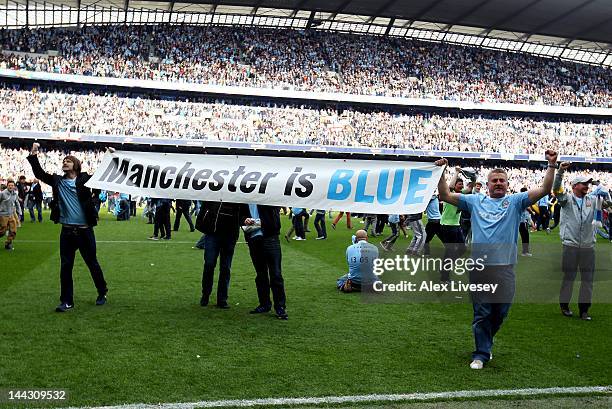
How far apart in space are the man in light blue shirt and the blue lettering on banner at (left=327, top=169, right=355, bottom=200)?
167 cm

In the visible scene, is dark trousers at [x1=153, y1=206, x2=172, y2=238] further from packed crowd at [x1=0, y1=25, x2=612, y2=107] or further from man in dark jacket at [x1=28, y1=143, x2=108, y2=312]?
packed crowd at [x1=0, y1=25, x2=612, y2=107]

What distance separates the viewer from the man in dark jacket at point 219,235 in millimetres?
7988

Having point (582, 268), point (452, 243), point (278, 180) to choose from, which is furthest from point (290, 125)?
point (278, 180)

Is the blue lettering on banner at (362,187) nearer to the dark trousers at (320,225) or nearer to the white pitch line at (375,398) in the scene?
the white pitch line at (375,398)

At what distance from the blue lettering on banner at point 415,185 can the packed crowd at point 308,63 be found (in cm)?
4534

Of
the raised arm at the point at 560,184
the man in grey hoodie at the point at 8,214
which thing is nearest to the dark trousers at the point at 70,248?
the raised arm at the point at 560,184

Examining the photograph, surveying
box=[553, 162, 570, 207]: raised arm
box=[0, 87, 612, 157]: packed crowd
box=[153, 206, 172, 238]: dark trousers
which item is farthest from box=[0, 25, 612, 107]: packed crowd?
box=[553, 162, 570, 207]: raised arm

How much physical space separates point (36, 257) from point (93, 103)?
119 ft

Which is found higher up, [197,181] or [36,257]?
[197,181]

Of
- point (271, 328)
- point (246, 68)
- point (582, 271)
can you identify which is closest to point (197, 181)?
point (271, 328)

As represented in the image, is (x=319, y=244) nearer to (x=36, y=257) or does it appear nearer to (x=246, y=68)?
(x=36, y=257)

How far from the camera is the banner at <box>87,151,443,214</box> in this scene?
6773 mm

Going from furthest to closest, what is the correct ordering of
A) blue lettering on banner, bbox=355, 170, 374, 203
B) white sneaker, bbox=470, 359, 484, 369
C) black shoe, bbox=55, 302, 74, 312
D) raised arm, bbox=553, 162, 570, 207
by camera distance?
1. black shoe, bbox=55, 302, 74, 312
2. blue lettering on banner, bbox=355, 170, 374, 203
3. raised arm, bbox=553, 162, 570, 207
4. white sneaker, bbox=470, 359, 484, 369

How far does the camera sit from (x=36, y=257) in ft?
44.3
